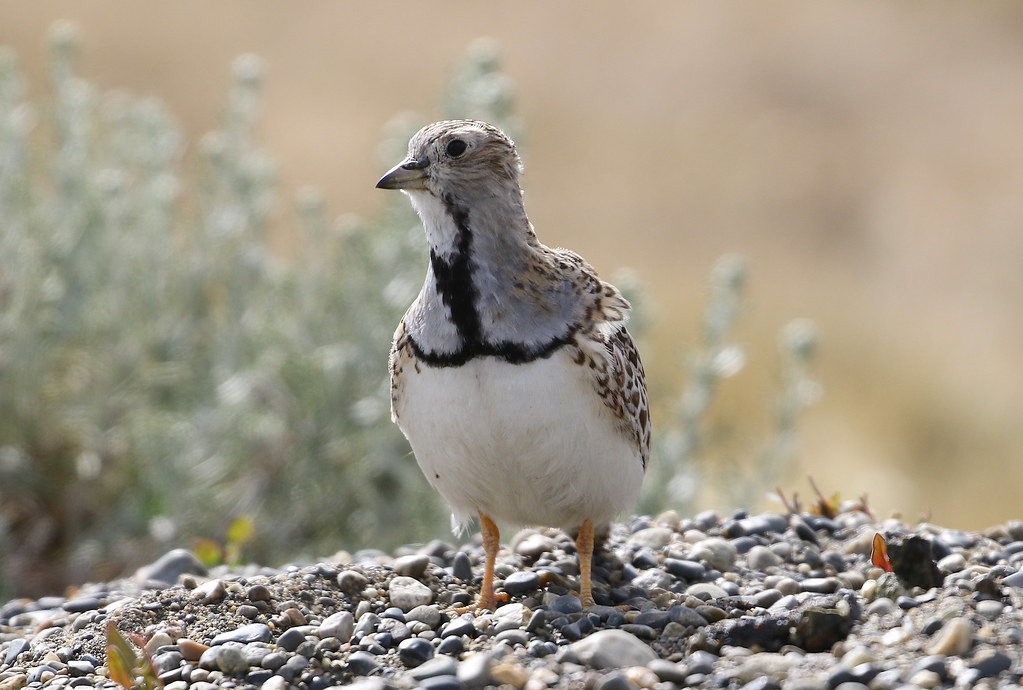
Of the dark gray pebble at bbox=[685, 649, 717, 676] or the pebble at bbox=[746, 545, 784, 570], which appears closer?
the dark gray pebble at bbox=[685, 649, 717, 676]

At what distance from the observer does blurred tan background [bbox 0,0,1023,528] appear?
1260 cm

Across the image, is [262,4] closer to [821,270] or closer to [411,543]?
[821,270]

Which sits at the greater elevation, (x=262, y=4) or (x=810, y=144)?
(x=262, y=4)

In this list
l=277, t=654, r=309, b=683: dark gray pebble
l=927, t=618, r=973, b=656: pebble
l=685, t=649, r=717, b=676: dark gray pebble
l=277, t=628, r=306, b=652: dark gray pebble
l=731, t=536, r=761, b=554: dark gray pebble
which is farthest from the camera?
l=731, t=536, r=761, b=554: dark gray pebble

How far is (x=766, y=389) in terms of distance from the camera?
13.0 metres

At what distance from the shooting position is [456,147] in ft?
15.0

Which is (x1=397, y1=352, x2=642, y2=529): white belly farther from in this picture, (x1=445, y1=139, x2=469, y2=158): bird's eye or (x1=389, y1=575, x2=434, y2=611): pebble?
(x1=445, y1=139, x2=469, y2=158): bird's eye

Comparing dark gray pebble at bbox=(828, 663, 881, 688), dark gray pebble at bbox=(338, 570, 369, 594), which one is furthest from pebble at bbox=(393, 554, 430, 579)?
dark gray pebble at bbox=(828, 663, 881, 688)

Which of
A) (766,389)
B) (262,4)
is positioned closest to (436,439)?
(766,389)

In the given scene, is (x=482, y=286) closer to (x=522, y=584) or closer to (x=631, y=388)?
(x=631, y=388)

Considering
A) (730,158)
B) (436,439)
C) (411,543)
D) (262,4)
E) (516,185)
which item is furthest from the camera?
(262,4)

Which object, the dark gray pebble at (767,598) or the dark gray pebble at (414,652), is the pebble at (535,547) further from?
the dark gray pebble at (414,652)

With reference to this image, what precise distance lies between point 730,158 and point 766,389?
696 cm

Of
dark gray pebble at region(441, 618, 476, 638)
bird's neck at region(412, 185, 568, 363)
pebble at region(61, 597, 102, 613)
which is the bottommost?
dark gray pebble at region(441, 618, 476, 638)
